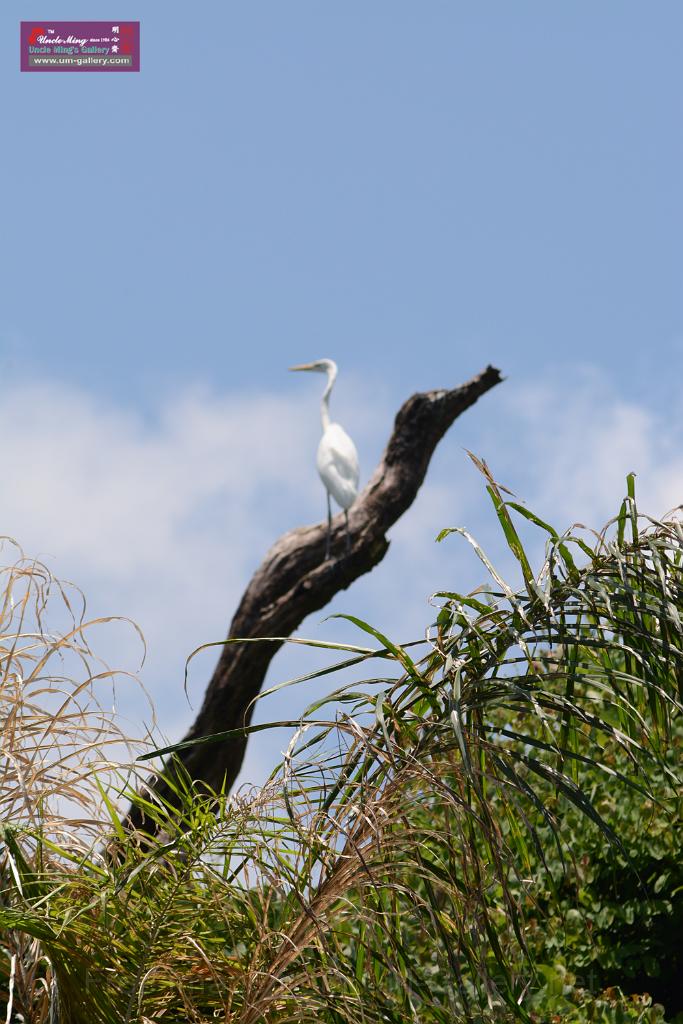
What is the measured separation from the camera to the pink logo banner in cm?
543

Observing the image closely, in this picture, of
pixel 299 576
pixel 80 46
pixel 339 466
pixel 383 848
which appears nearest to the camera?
pixel 383 848

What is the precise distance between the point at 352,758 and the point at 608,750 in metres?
2.46

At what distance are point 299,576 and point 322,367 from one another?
7.27 ft

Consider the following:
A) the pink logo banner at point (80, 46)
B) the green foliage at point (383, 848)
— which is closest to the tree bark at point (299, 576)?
the pink logo banner at point (80, 46)

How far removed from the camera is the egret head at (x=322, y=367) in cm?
795

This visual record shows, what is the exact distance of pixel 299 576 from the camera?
6418mm

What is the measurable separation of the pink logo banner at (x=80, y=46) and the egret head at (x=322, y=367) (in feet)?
9.42

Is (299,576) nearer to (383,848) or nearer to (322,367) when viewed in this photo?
(322,367)

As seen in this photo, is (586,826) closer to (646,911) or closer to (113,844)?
(646,911)

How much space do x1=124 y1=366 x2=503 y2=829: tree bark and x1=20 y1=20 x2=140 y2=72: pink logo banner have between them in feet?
7.11

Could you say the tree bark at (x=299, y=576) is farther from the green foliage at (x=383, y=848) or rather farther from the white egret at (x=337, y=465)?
the green foliage at (x=383, y=848)

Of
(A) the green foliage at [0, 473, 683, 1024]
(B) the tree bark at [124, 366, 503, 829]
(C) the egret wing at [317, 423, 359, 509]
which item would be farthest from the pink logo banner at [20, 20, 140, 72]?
(A) the green foliage at [0, 473, 683, 1024]

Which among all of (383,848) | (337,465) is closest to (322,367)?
(337,465)

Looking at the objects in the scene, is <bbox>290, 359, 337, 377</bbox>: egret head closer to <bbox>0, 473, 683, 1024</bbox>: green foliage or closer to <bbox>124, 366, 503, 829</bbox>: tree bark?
<bbox>124, 366, 503, 829</bbox>: tree bark
